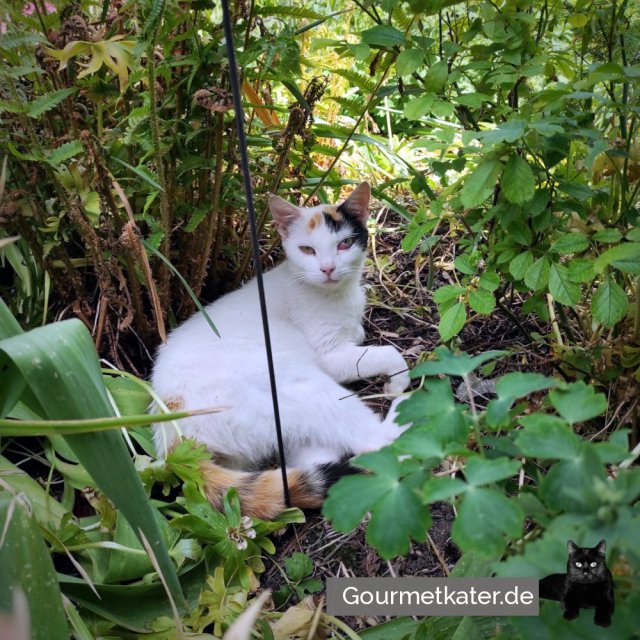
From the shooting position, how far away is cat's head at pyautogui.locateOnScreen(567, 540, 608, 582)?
1.98 ft

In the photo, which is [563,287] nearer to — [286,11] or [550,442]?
[550,442]

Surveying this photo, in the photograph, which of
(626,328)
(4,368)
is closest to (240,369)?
(4,368)

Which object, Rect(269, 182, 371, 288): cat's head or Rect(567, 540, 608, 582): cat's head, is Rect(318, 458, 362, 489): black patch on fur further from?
Rect(567, 540, 608, 582): cat's head

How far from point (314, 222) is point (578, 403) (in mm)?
1386

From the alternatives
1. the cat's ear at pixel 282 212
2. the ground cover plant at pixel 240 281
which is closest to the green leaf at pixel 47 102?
the ground cover plant at pixel 240 281

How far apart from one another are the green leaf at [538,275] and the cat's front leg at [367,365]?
0.62 meters

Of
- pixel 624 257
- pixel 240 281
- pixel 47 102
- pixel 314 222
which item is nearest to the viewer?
pixel 624 257

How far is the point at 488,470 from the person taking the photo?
0.58m

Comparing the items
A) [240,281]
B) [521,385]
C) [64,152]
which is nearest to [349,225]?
[240,281]

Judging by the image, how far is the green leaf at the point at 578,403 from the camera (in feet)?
2.04

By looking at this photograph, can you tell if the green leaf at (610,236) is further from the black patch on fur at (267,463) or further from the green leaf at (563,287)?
the black patch on fur at (267,463)

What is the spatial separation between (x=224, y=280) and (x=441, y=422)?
1.55 meters

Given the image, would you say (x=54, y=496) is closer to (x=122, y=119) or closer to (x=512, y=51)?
(x=122, y=119)

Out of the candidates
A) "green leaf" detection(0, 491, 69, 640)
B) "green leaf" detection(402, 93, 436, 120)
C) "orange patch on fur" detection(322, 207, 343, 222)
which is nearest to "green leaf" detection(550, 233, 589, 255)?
"green leaf" detection(402, 93, 436, 120)
